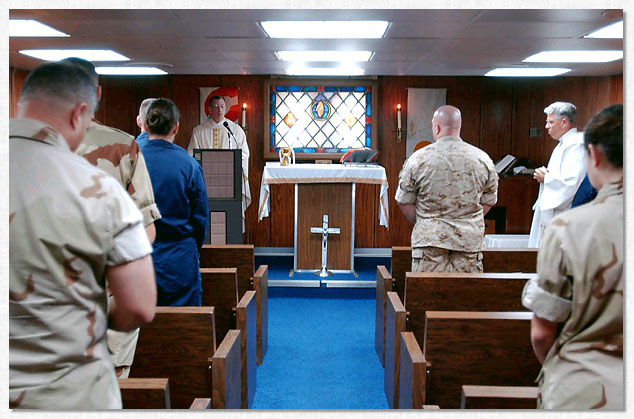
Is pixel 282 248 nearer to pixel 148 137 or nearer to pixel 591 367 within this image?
pixel 148 137

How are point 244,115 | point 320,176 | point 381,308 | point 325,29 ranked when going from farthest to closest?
point 244,115, point 320,176, point 381,308, point 325,29

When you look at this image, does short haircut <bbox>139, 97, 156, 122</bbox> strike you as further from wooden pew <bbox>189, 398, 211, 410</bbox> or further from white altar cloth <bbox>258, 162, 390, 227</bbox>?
white altar cloth <bbox>258, 162, 390, 227</bbox>

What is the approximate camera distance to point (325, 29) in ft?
9.81

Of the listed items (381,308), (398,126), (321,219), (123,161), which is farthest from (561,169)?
(398,126)

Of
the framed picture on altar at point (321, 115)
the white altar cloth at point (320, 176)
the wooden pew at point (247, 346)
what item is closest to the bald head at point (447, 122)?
the wooden pew at point (247, 346)

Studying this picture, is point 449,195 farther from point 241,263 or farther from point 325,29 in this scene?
point 241,263

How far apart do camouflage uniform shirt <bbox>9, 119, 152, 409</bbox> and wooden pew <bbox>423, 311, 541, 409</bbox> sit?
1.09 meters

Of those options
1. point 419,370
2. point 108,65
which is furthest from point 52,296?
point 108,65

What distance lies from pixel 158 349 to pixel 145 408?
396 mm

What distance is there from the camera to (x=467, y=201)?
2664 millimetres

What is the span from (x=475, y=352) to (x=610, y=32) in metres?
1.18

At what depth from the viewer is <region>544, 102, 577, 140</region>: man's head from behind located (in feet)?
6.41

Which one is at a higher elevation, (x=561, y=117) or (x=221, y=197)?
(x=561, y=117)

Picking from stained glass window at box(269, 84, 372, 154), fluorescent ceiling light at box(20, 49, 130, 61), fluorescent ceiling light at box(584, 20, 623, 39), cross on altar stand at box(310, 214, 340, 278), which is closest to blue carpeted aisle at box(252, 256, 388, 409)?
cross on altar stand at box(310, 214, 340, 278)
